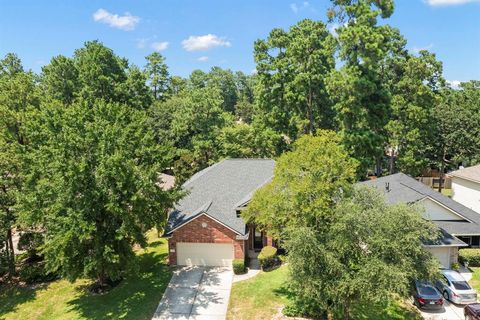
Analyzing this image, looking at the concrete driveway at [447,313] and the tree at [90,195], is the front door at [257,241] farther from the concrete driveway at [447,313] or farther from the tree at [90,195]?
the concrete driveway at [447,313]

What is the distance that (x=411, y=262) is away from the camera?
15594 mm

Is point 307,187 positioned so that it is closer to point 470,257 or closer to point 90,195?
point 90,195

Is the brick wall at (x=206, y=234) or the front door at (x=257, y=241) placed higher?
the brick wall at (x=206, y=234)

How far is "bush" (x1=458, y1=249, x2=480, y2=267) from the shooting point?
1006 inches

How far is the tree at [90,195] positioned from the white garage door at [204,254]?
13.7ft

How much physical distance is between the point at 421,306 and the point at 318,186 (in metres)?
9.91

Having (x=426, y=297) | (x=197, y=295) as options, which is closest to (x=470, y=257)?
(x=426, y=297)

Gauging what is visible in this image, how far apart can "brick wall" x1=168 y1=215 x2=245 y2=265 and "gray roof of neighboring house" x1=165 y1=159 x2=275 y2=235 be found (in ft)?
1.33

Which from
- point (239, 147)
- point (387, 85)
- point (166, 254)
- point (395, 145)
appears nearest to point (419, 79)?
point (387, 85)

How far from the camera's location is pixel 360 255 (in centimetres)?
1605

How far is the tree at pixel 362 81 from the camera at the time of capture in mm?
35406

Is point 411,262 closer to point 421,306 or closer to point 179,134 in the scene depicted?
point 421,306

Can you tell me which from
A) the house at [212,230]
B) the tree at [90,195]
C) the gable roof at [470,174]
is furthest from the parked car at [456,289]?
the tree at [90,195]

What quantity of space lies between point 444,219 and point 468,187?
12.5 meters
